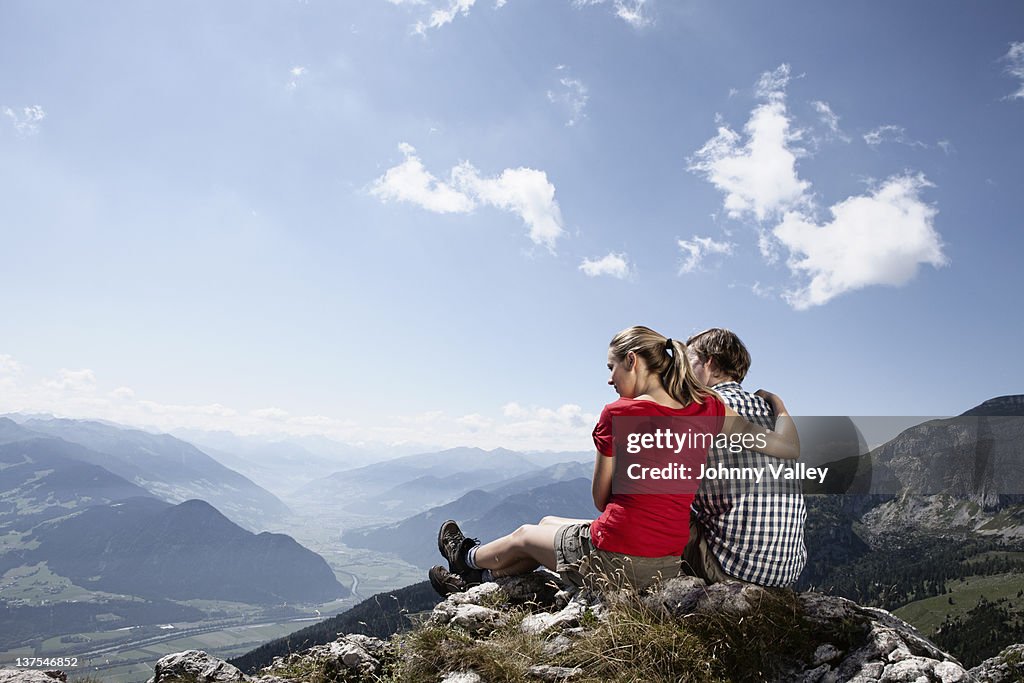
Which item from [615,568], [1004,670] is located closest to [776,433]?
[615,568]

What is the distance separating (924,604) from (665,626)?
808 feet

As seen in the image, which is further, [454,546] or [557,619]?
[454,546]

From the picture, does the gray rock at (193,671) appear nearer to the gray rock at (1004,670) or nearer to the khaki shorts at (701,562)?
the khaki shorts at (701,562)

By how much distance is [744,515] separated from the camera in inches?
225

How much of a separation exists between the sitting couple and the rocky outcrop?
0.93 feet

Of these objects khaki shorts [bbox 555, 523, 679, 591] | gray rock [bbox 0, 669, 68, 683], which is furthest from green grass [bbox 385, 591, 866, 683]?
gray rock [bbox 0, 669, 68, 683]

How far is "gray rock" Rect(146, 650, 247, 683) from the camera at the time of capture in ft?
21.4

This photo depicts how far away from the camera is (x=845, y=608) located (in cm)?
566

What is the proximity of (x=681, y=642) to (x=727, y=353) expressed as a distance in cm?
295

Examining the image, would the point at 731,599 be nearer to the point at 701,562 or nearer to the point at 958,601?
the point at 701,562

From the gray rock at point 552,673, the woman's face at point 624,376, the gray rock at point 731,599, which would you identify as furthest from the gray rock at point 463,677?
the woman's face at point 624,376

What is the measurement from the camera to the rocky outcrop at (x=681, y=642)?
16.8 ft

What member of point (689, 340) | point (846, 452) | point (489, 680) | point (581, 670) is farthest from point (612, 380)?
point (846, 452)

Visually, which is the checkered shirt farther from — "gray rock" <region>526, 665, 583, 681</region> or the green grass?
"gray rock" <region>526, 665, 583, 681</region>
